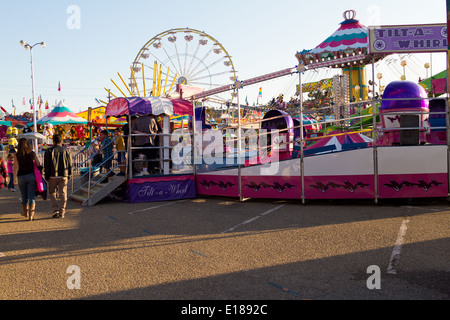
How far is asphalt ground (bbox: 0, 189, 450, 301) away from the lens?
4.20 m

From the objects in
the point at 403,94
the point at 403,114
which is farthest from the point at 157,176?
the point at 403,94

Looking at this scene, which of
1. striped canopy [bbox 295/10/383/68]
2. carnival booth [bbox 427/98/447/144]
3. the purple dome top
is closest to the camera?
the purple dome top

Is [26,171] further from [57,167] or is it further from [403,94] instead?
[403,94]

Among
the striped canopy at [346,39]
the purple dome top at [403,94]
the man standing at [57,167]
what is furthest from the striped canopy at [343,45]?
the man standing at [57,167]

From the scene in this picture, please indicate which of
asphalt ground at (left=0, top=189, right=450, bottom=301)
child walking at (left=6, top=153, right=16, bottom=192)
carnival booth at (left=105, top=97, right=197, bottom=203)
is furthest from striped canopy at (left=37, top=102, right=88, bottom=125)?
asphalt ground at (left=0, top=189, right=450, bottom=301)

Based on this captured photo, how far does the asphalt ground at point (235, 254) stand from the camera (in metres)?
4.20

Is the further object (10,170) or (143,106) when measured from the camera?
(10,170)

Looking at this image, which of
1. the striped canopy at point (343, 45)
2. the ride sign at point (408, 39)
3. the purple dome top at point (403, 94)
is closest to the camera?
the ride sign at point (408, 39)

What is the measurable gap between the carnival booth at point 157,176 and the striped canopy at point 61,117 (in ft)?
64.6

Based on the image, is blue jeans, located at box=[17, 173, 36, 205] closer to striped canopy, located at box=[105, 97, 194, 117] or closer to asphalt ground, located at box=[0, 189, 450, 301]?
asphalt ground, located at box=[0, 189, 450, 301]

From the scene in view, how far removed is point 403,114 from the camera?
9180 millimetres

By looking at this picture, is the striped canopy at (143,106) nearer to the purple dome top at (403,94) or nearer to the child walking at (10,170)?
the child walking at (10,170)

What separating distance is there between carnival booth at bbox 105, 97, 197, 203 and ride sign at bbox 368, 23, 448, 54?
559 cm

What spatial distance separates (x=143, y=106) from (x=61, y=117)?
21078 mm
